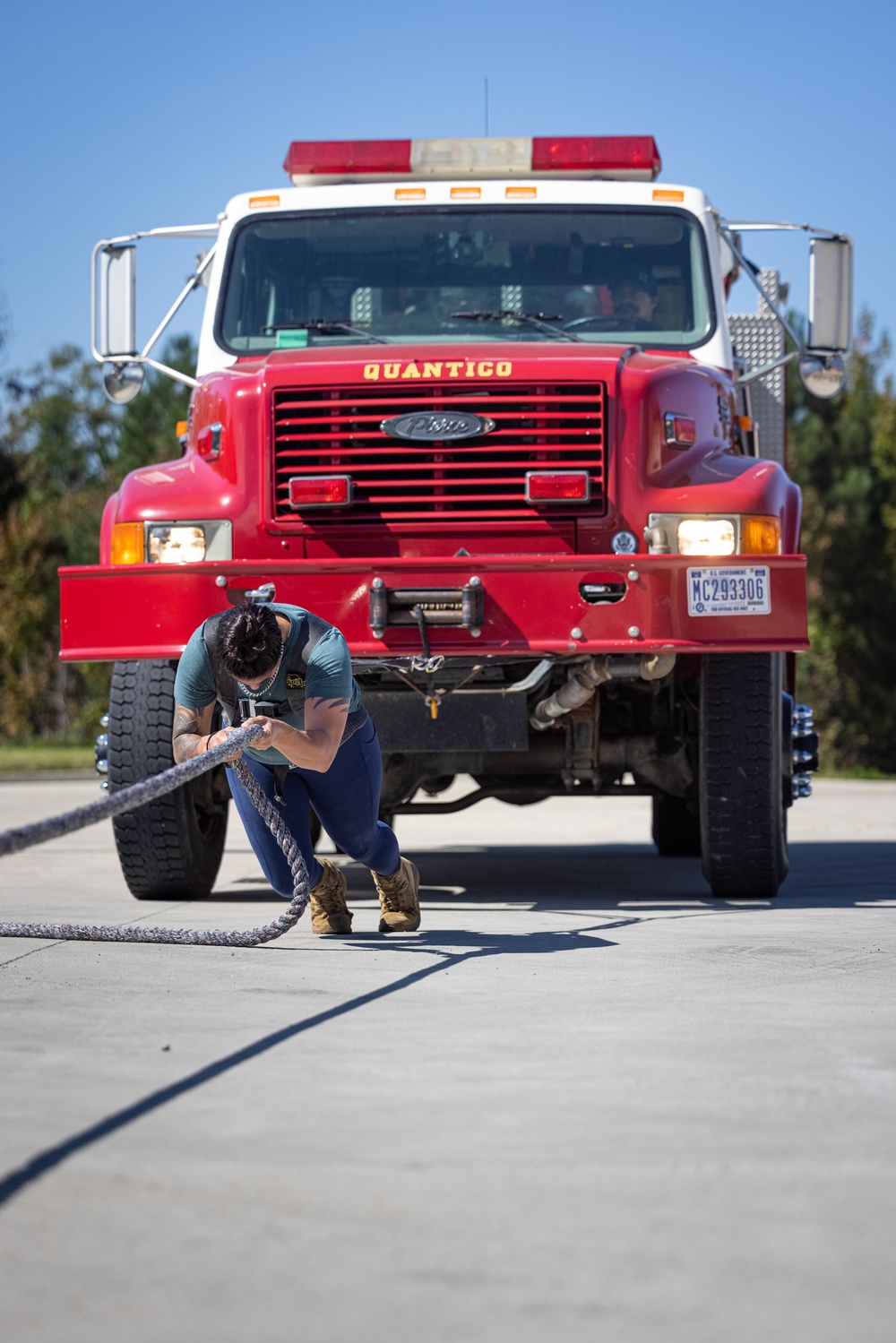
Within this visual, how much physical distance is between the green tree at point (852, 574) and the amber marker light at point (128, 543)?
29.2 meters

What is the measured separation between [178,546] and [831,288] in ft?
Result: 11.2

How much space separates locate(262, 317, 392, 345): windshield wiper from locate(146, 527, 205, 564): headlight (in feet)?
4.00

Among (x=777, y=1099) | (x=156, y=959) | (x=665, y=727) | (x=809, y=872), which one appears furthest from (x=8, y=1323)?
(x=809, y=872)

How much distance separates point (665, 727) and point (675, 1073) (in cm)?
397

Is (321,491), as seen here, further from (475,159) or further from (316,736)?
A: (475,159)

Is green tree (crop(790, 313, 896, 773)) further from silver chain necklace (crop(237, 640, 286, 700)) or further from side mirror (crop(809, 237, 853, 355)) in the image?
silver chain necklace (crop(237, 640, 286, 700))

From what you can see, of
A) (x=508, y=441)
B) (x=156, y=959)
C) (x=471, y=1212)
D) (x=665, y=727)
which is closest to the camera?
(x=471, y=1212)

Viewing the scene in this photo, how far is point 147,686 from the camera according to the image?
7.62m

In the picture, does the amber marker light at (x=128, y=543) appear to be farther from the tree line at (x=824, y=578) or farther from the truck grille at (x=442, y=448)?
the tree line at (x=824, y=578)

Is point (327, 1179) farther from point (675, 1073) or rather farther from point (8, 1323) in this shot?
point (675, 1073)

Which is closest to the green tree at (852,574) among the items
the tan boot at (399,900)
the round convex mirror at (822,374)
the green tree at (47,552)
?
the green tree at (47,552)

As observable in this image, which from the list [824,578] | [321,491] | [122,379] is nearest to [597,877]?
[321,491]

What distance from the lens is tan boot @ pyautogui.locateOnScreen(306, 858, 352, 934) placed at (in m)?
6.62

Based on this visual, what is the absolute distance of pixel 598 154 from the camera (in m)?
8.80
